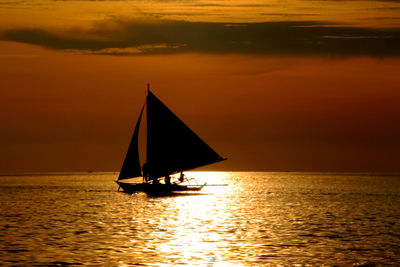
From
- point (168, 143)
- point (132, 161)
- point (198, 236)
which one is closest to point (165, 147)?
point (168, 143)

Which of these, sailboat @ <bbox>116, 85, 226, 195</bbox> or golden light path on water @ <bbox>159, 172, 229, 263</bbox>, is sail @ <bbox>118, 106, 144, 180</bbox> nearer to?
sailboat @ <bbox>116, 85, 226, 195</bbox>

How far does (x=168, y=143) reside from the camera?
87750mm

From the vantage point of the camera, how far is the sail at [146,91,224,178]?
287ft

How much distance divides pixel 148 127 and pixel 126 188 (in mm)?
12472

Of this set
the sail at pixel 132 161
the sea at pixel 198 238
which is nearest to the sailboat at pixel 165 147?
the sail at pixel 132 161

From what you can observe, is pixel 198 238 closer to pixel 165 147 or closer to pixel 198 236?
pixel 198 236

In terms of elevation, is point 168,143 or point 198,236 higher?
point 168,143

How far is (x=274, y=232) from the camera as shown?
49219mm

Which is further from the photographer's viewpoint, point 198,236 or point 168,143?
point 168,143

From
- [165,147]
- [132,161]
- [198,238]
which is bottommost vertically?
[198,238]

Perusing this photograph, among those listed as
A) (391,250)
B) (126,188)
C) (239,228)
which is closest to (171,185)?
(126,188)

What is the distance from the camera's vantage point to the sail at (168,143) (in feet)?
287

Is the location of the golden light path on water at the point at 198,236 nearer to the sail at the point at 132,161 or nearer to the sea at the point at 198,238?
the sea at the point at 198,238

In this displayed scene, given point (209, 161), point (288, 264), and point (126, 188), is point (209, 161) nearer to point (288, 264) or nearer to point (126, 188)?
point (126, 188)
